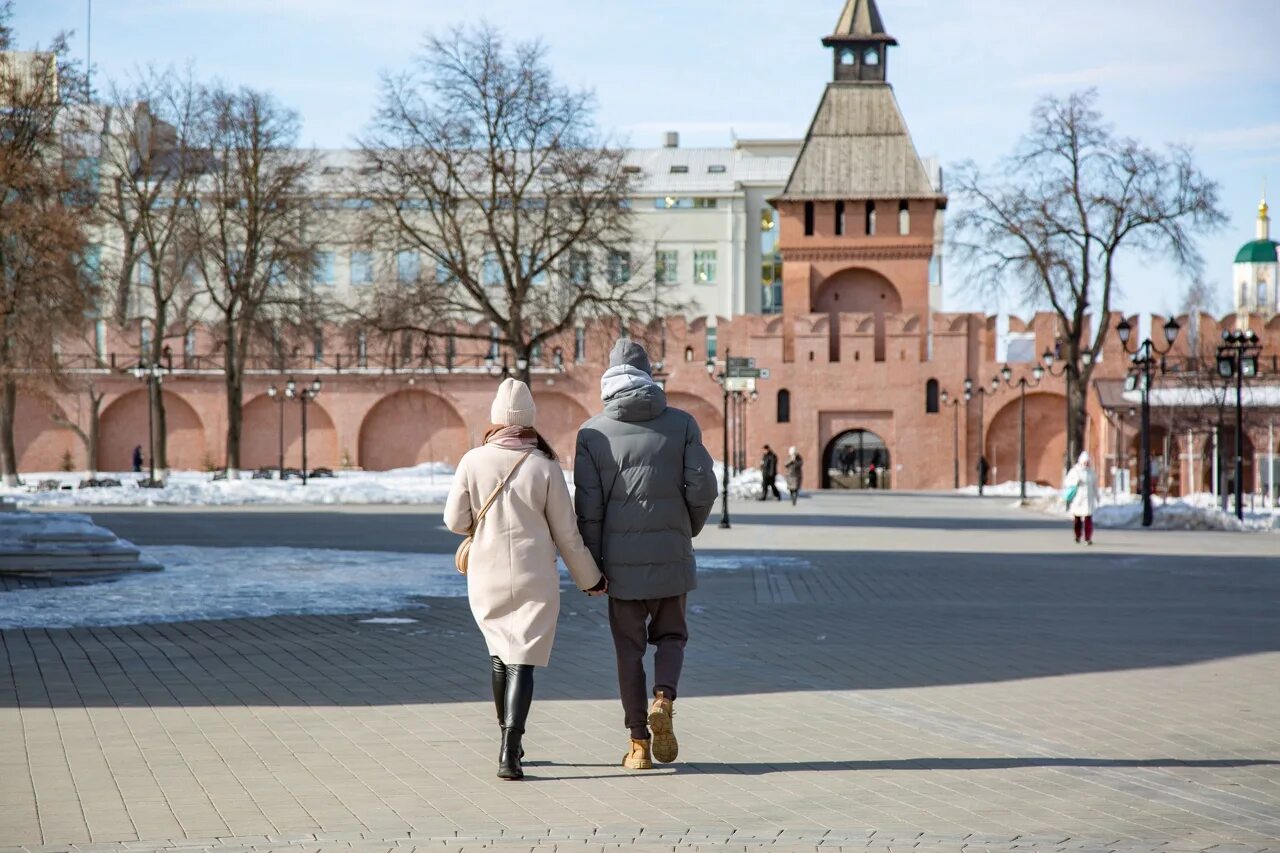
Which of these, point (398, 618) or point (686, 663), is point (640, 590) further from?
point (398, 618)

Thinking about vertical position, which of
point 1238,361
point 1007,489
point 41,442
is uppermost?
point 1238,361

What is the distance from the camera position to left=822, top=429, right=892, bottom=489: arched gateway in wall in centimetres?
5953

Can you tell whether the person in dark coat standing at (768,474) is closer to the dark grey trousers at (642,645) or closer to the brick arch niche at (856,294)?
the brick arch niche at (856,294)

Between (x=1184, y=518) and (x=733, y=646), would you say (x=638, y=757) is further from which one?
(x=1184, y=518)

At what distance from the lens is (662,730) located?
6.57 metres

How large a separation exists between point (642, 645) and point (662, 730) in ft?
1.14

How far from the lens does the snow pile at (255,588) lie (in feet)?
41.4

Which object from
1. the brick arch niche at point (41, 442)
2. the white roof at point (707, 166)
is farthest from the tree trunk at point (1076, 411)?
the white roof at point (707, 166)

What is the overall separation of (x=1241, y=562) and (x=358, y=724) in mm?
14618

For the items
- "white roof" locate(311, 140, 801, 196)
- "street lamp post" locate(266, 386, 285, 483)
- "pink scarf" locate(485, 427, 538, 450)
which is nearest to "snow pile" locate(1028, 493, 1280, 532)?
"pink scarf" locate(485, 427, 538, 450)

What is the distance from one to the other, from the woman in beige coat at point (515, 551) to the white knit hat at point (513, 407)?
0.07 feet

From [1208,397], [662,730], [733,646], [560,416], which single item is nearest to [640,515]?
[662,730]

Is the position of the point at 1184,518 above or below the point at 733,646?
below

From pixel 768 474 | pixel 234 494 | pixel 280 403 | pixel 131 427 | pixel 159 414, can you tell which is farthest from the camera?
pixel 131 427
